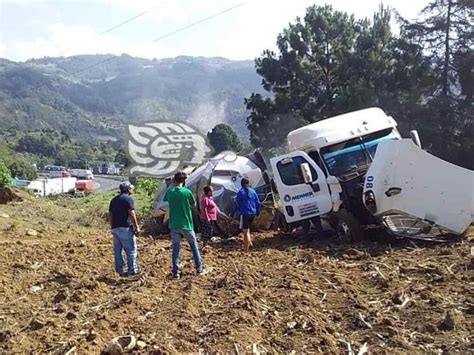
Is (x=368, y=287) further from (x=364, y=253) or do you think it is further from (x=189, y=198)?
(x=189, y=198)

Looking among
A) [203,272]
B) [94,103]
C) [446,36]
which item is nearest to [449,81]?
[446,36]

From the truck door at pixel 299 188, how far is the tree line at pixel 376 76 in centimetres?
1439

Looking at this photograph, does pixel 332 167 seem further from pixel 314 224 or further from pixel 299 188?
pixel 314 224

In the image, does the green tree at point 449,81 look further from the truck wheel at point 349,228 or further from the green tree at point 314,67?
the truck wheel at point 349,228

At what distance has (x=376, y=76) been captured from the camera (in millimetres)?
29375

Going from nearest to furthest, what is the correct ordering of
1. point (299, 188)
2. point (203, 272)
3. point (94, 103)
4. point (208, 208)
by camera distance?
point (203, 272), point (299, 188), point (208, 208), point (94, 103)

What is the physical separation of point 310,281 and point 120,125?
159312 mm

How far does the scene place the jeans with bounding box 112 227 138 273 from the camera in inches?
368

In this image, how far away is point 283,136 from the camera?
30.5 m

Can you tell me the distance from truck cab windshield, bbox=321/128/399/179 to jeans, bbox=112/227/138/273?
426 cm

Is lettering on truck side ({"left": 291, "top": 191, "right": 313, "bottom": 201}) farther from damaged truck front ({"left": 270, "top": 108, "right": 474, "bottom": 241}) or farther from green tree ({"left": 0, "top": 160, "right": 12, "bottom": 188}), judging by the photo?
green tree ({"left": 0, "top": 160, "right": 12, "bottom": 188})

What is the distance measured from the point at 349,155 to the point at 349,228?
1468 millimetres

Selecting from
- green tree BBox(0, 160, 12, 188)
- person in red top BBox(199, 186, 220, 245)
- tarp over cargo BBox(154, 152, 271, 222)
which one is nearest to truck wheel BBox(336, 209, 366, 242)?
person in red top BBox(199, 186, 220, 245)

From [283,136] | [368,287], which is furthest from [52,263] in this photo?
[283,136]
